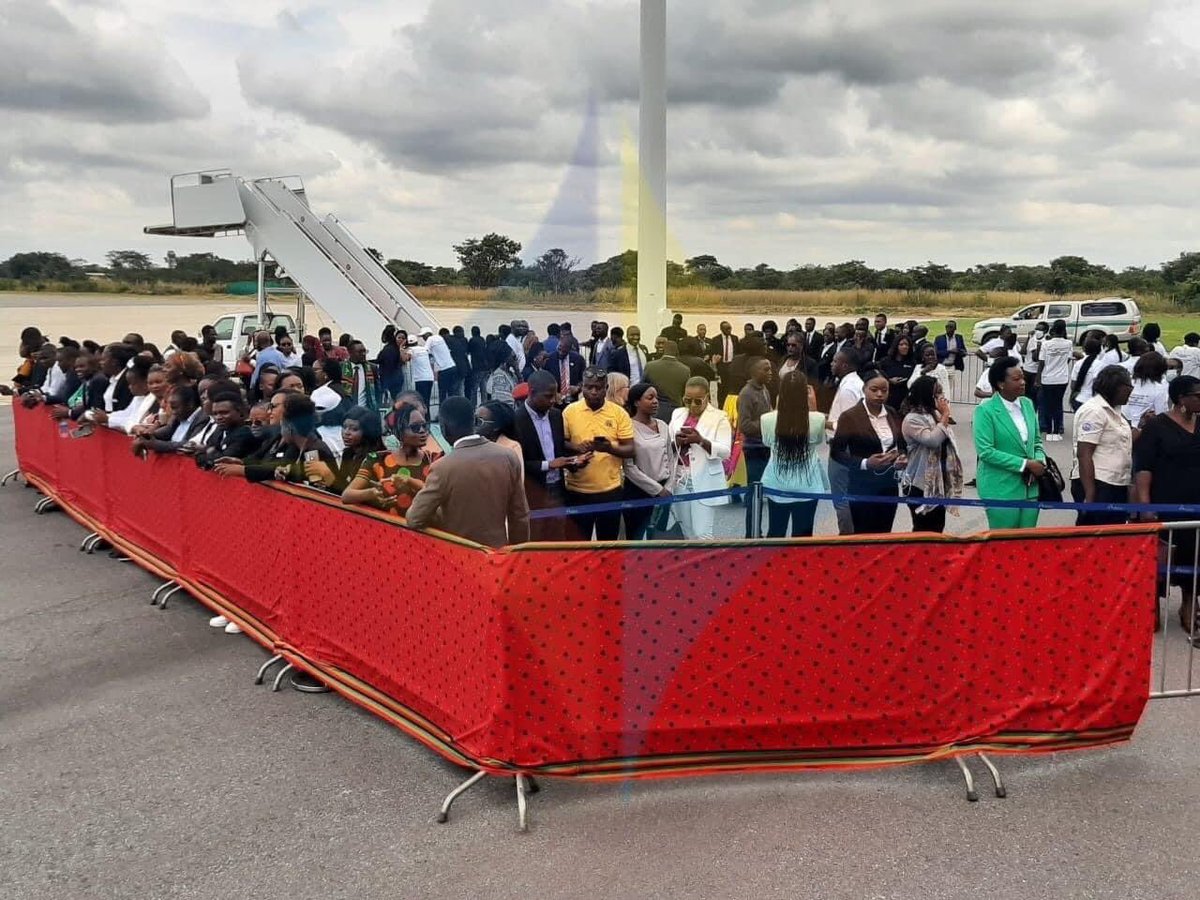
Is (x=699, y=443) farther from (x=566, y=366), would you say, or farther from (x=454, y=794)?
(x=566, y=366)

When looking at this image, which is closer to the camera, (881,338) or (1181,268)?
(881,338)

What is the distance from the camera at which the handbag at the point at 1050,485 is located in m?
6.54

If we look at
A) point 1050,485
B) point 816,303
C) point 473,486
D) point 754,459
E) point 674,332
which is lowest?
point 754,459

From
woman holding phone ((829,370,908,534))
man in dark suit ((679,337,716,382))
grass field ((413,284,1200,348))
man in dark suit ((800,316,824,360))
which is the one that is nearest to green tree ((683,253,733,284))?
grass field ((413,284,1200,348))

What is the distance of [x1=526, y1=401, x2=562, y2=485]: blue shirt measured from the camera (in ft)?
22.8

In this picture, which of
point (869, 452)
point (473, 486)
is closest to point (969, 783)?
point (473, 486)

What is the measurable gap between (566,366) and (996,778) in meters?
10.4

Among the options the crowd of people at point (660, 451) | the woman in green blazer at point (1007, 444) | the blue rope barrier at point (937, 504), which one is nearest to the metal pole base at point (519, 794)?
the crowd of people at point (660, 451)

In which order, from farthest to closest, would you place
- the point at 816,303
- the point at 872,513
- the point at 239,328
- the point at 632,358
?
the point at 816,303 → the point at 239,328 → the point at 632,358 → the point at 872,513

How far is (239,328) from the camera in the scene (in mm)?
22531

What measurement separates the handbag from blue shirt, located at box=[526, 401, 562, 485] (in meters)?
3.29

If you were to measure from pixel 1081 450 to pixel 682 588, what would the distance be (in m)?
3.93

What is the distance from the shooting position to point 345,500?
18.2ft

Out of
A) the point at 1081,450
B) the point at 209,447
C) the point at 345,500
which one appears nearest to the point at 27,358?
the point at 209,447
